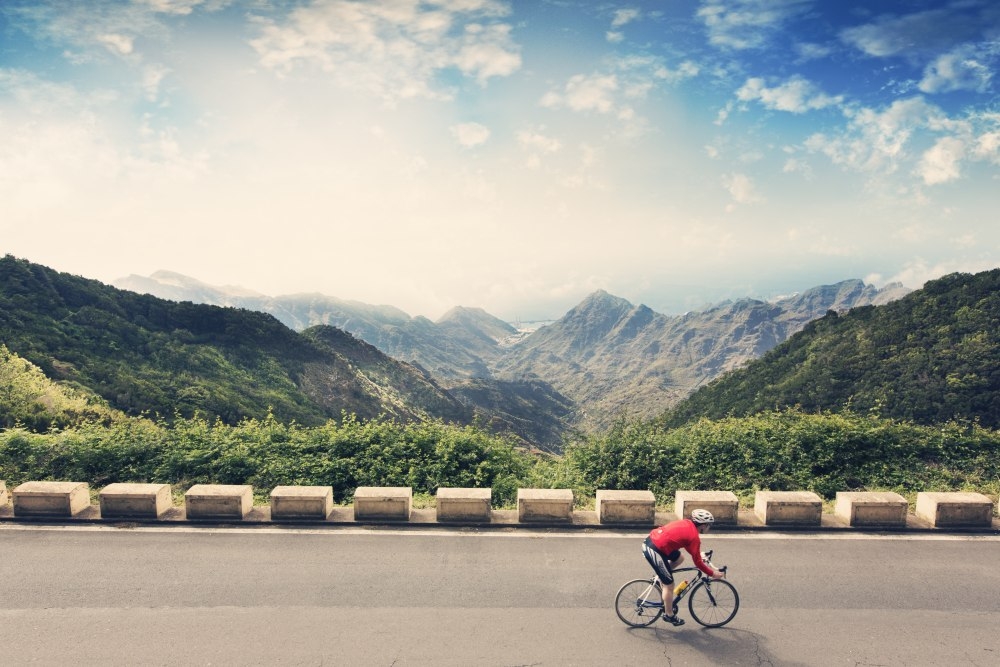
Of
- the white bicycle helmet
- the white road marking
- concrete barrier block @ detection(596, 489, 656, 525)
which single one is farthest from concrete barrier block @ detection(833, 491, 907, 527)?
the white bicycle helmet

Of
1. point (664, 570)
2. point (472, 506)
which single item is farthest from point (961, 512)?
point (472, 506)

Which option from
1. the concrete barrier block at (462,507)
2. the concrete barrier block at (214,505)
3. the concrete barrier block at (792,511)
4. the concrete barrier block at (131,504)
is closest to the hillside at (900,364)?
the concrete barrier block at (792,511)

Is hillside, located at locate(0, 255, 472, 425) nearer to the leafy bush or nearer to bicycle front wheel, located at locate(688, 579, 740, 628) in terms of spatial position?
the leafy bush

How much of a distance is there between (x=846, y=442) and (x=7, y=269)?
69.7m

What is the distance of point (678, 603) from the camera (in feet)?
23.8

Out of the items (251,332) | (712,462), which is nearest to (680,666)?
(712,462)

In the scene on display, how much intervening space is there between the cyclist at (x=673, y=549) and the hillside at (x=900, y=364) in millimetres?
28240

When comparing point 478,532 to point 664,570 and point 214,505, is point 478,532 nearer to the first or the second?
point 664,570

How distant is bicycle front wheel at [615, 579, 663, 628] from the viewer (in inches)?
281

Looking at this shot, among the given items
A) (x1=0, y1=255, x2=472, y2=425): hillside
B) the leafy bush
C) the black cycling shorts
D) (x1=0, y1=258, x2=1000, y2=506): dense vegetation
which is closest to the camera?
the black cycling shorts

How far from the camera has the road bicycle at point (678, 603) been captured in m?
7.14

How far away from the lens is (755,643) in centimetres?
683

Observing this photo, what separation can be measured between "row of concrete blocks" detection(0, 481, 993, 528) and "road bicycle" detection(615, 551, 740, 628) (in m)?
2.60

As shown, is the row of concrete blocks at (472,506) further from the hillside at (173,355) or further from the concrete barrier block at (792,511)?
the hillside at (173,355)
